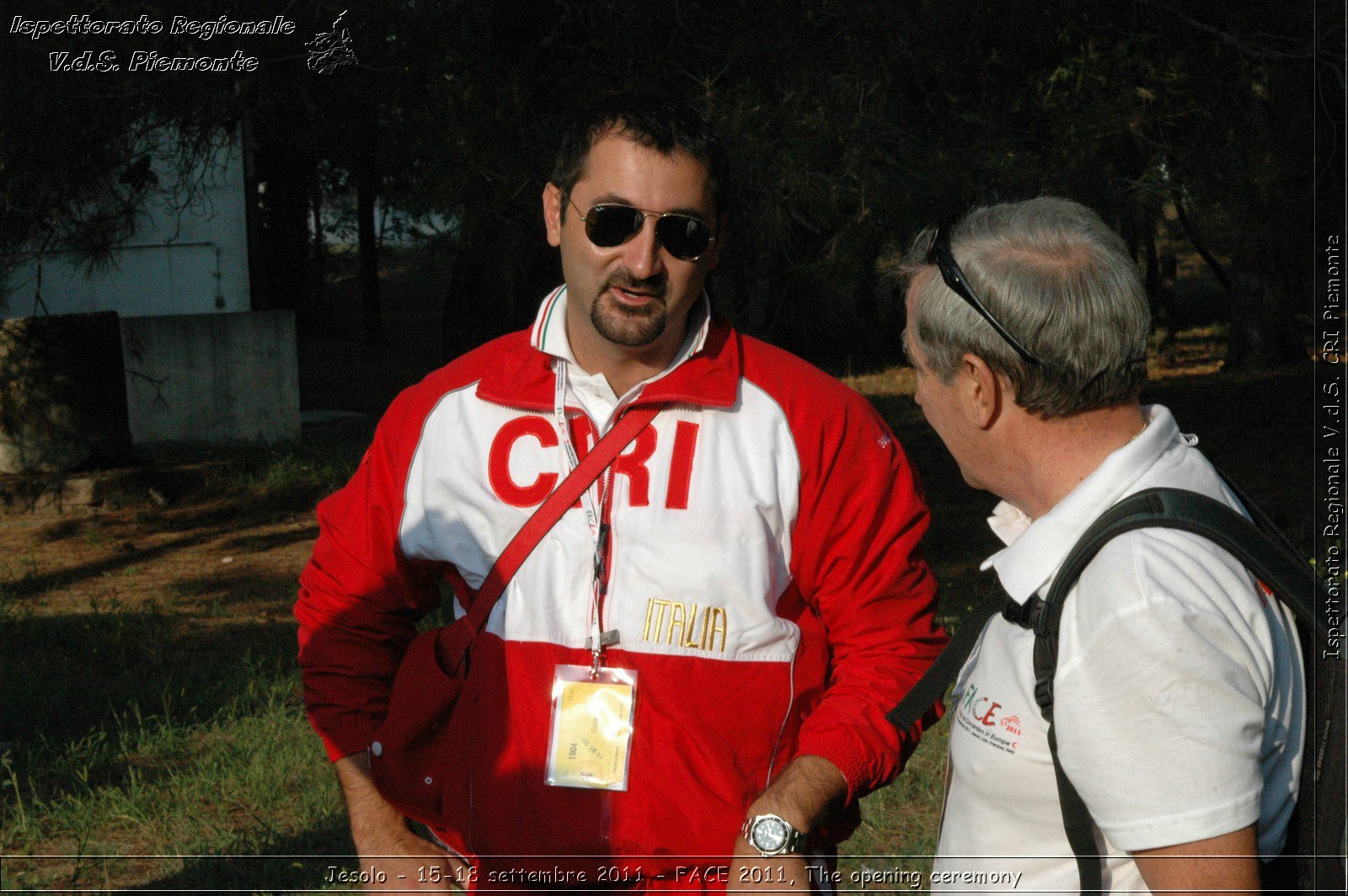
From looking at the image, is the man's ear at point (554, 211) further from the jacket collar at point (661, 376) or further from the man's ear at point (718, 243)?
the man's ear at point (718, 243)

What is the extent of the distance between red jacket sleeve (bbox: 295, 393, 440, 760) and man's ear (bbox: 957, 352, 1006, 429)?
3.67 feet

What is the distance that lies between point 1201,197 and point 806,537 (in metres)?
3.91

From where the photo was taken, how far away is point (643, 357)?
7.98 ft

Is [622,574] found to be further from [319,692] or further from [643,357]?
[319,692]

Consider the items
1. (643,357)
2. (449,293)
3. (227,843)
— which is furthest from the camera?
(449,293)

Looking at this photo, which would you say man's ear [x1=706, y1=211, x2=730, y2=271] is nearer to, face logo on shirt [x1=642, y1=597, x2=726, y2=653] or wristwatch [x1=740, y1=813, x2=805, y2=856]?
face logo on shirt [x1=642, y1=597, x2=726, y2=653]

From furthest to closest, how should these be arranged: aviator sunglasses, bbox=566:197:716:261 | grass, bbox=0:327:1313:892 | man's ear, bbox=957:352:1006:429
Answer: grass, bbox=0:327:1313:892, aviator sunglasses, bbox=566:197:716:261, man's ear, bbox=957:352:1006:429

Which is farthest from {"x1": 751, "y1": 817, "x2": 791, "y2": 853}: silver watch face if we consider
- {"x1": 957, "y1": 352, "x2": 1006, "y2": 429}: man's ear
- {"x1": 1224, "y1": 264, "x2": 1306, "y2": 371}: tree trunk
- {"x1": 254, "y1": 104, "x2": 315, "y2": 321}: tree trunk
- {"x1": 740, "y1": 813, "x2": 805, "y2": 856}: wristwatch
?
{"x1": 1224, "y1": 264, "x2": 1306, "y2": 371}: tree trunk

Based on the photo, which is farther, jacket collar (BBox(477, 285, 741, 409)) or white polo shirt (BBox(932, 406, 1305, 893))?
jacket collar (BBox(477, 285, 741, 409))

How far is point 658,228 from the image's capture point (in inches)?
Result: 94.4

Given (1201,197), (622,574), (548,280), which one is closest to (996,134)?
(1201,197)

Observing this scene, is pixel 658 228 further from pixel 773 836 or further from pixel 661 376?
pixel 773 836

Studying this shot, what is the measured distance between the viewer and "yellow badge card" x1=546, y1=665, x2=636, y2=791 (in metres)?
2.17

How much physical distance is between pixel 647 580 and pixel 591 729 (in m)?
0.27
